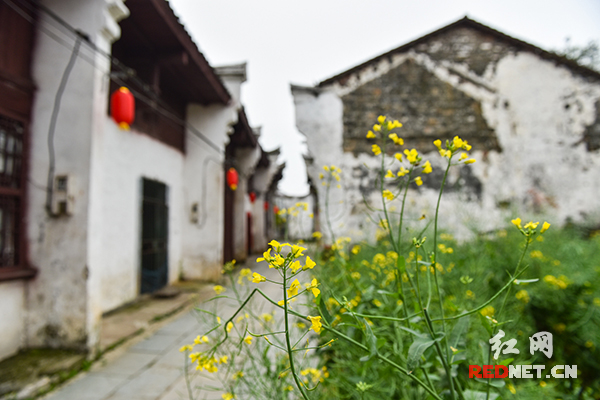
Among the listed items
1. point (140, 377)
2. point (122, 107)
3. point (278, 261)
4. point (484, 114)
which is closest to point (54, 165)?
point (122, 107)

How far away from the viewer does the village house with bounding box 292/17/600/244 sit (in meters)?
5.22

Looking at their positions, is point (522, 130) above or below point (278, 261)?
above

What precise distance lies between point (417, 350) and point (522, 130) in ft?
20.0

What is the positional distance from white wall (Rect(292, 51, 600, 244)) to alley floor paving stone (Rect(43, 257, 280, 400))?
321 cm

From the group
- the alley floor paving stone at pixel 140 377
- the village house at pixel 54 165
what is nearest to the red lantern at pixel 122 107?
the village house at pixel 54 165

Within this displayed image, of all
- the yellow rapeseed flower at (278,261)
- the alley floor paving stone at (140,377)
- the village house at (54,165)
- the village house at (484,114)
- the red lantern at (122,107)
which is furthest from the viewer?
the village house at (484,114)

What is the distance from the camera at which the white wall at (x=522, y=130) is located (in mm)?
5223

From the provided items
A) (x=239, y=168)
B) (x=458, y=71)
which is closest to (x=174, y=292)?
(x=239, y=168)

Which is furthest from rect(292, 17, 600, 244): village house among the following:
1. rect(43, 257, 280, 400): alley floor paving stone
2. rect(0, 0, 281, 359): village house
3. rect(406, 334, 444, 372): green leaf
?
rect(406, 334, 444, 372): green leaf

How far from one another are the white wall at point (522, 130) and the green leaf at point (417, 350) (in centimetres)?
459

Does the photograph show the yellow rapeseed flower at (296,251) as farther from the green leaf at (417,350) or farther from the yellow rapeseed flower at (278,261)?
the green leaf at (417,350)

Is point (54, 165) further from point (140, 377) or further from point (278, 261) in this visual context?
point (278, 261)

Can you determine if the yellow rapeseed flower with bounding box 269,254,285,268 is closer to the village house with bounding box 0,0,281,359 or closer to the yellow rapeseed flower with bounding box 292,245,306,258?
the yellow rapeseed flower with bounding box 292,245,306,258

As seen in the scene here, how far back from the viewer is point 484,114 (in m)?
5.40
